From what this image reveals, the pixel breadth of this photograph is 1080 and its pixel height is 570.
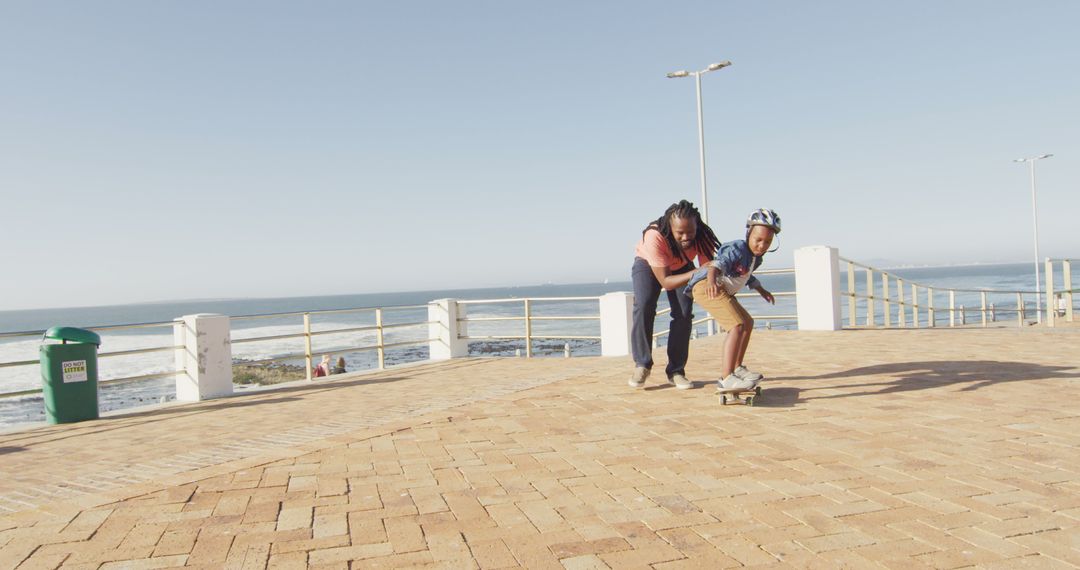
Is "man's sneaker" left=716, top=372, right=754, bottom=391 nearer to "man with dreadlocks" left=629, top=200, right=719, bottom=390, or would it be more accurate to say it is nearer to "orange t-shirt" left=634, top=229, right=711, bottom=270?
"man with dreadlocks" left=629, top=200, right=719, bottom=390

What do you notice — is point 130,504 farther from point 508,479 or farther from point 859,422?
point 859,422

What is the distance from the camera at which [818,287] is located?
36.3ft

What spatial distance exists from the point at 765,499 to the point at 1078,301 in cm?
6609

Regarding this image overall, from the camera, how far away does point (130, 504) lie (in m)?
3.46

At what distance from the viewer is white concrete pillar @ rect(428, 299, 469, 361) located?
1155 cm

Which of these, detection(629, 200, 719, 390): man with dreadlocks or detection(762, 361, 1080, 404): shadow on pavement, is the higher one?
detection(629, 200, 719, 390): man with dreadlocks

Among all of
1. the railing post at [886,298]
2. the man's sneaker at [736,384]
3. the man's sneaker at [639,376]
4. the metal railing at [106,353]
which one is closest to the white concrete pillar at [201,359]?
the metal railing at [106,353]

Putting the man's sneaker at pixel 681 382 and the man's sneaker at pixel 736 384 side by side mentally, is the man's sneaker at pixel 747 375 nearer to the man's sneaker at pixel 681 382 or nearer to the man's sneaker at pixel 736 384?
the man's sneaker at pixel 736 384

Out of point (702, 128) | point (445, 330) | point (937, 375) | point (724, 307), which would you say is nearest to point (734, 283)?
point (724, 307)

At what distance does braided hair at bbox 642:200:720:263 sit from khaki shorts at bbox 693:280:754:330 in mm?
602

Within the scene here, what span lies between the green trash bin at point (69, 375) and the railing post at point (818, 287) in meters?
9.45

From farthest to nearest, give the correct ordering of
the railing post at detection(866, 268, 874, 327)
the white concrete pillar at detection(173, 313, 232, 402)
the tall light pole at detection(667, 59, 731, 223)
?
1. the tall light pole at detection(667, 59, 731, 223)
2. the railing post at detection(866, 268, 874, 327)
3. the white concrete pillar at detection(173, 313, 232, 402)

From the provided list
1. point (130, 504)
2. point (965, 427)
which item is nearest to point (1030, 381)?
point (965, 427)

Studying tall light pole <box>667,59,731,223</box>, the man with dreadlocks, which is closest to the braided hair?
the man with dreadlocks
